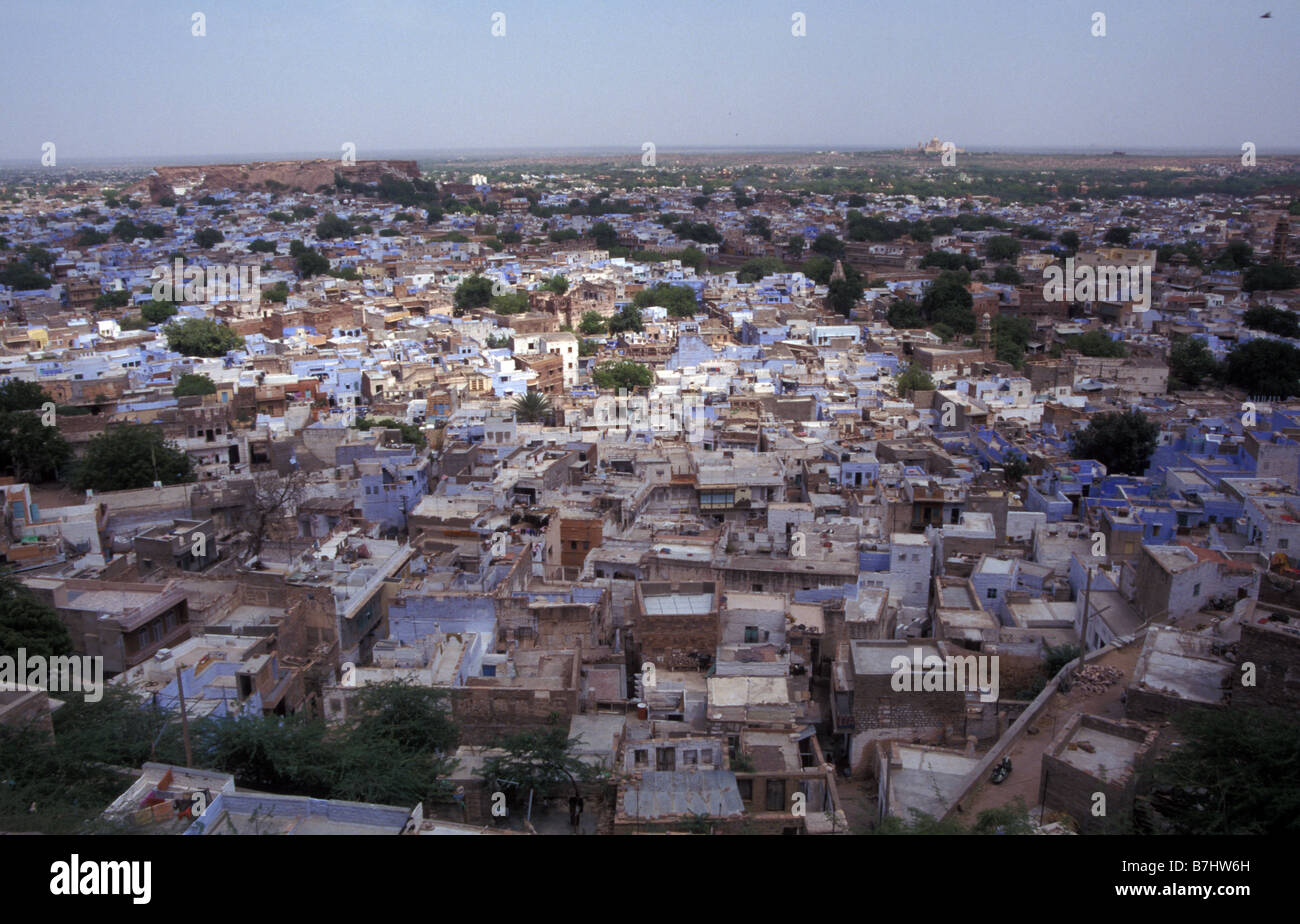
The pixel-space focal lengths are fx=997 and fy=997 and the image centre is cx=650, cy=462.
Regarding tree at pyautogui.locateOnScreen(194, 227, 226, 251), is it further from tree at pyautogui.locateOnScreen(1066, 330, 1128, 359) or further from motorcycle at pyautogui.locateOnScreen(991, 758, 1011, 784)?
motorcycle at pyautogui.locateOnScreen(991, 758, 1011, 784)

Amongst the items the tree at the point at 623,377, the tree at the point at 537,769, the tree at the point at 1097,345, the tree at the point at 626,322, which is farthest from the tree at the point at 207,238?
the tree at the point at 537,769

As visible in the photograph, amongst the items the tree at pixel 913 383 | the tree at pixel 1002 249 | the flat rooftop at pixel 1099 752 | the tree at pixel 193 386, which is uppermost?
the tree at pixel 1002 249

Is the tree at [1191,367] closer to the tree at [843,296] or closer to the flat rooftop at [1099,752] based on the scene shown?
the tree at [843,296]

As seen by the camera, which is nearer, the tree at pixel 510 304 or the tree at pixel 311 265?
the tree at pixel 510 304

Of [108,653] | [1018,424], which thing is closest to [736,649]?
[108,653]

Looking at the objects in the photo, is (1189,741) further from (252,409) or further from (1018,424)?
(252,409)

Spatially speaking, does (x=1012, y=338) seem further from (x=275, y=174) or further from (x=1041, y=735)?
(x=275, y=174)

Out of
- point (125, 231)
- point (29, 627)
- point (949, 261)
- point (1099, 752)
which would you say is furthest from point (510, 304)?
point (125, 231)
